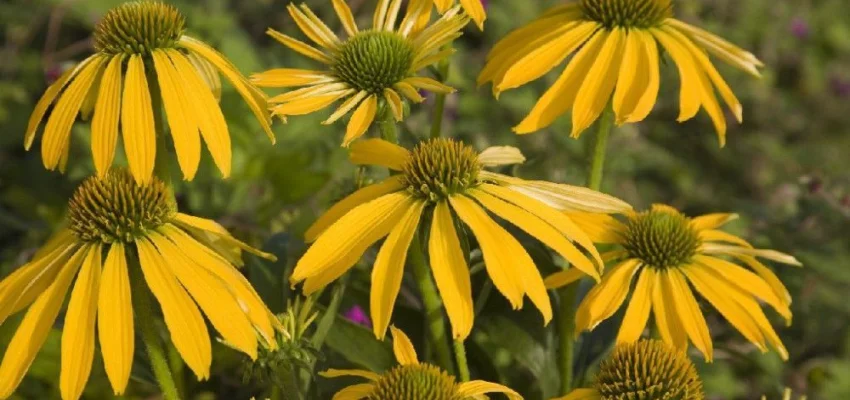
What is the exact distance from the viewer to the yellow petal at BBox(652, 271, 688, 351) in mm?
1350

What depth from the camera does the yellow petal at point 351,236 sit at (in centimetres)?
116

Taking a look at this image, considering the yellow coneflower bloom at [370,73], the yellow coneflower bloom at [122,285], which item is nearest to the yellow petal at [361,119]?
the yellow coneflower bloom at [370,73]

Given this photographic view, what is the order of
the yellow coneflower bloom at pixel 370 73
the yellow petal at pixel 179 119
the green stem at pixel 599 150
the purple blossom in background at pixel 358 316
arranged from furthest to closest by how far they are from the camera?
the purple blossom in background at pixel 358 316
the green stem at pixel 599 150
the yellow coneflower bloom at pixel 370 73
the yellow petal at pixel 179 119

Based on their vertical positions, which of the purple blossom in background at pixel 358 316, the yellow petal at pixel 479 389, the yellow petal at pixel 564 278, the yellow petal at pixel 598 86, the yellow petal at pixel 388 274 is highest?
the yellow petal at pixel 598 86

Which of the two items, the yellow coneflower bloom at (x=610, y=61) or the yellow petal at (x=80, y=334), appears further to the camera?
the yellow coneflower bloom at (x=610, y=61)

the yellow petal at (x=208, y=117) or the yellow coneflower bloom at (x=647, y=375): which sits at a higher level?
the yellow petal at (x=208, y=117)

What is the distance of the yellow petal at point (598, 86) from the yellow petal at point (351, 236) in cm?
26

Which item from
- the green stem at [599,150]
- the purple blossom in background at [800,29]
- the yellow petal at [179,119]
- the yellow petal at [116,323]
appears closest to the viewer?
the yellow petal at [116,323]

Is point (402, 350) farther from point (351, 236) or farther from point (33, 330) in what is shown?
point (33, 330)

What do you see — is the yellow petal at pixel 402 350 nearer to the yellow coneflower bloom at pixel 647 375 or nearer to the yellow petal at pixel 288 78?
the yellow coneflower bloom at pixel 647 375

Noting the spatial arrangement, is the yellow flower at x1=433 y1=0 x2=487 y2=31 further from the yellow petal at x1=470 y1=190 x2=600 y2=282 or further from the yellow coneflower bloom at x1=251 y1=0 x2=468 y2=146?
the yellow petal at x1=470 y1=190 x2=600 y2=282

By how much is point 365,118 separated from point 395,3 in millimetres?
266

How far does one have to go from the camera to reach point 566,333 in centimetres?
153

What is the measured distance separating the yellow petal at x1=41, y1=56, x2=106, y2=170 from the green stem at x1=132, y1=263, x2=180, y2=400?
175 millimetres
